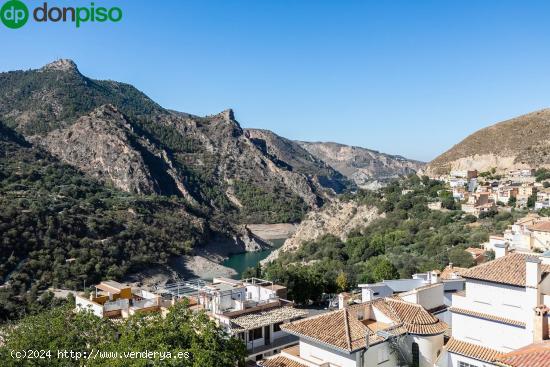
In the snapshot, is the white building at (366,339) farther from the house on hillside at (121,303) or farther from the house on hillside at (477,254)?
the house on hillside at (477,254)

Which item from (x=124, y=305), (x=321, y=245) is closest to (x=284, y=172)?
(x=321, y=245)

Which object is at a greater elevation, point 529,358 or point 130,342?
point 529,358

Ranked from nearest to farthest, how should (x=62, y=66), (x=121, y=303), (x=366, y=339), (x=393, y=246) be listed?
(x=366, y=339) < (x=121, y=303) < (x=393, y=246) < (x=62, y=66)

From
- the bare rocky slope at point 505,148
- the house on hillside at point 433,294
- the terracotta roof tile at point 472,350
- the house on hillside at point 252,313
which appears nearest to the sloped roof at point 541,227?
the house on hillside at point 433,294

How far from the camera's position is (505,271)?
14672 millimetres

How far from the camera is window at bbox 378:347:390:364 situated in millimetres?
15125

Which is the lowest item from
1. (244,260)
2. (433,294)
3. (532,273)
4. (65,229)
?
(244,260)

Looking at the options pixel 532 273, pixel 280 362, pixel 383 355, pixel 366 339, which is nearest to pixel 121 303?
pixel 280 362

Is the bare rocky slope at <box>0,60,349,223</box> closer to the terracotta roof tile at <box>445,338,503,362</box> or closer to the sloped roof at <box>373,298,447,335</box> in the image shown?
the sloped roof at <box>373,298,447,335</box>

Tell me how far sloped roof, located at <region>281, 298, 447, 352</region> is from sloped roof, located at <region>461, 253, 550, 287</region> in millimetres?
2316

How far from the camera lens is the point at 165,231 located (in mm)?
84000

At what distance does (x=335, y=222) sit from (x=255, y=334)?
215ft

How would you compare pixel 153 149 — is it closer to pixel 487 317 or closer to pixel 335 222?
pixel 335 222

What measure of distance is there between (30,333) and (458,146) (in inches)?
4333
